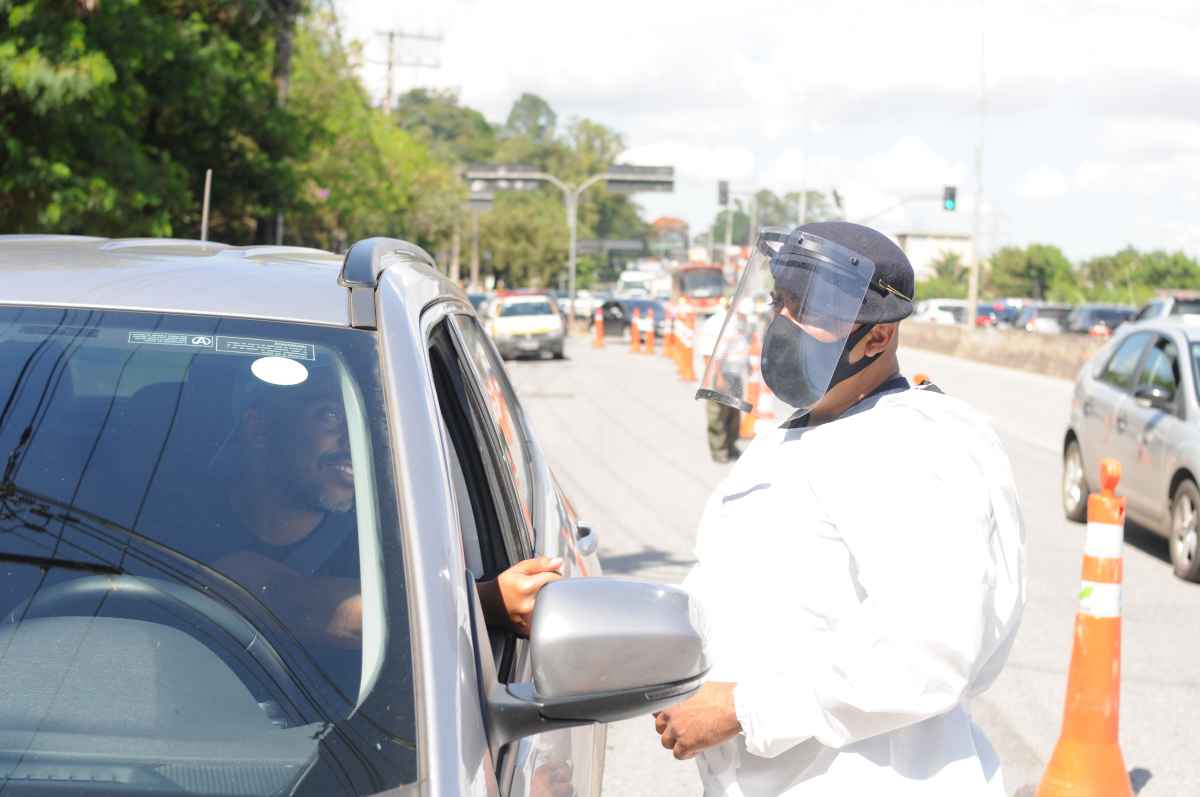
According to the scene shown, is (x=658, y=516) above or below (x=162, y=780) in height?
below

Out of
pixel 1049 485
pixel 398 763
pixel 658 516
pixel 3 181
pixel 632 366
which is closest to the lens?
pixel 398 763

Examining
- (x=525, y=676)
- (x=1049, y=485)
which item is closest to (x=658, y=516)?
(x=1049, y=485)

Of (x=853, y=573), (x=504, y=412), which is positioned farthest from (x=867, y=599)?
(x=504, y=412)

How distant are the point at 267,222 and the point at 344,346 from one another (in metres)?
25.9

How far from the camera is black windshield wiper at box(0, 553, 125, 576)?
7.58ft

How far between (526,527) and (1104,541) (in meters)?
2.38

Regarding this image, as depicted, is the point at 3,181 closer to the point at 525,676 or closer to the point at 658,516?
the point at 658,516

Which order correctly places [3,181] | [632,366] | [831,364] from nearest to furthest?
[831,364] → [3,181] → [632,366]

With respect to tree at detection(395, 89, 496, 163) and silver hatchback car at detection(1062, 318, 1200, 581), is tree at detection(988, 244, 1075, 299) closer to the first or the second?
tree at detection(395, 89, 496, 163)

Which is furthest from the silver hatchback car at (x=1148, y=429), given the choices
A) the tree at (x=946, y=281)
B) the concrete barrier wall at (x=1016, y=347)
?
the tree at (x=946, y=281)

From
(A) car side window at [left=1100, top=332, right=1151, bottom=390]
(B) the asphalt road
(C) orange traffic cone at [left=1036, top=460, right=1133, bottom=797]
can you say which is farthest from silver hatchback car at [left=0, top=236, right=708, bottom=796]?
(A) car side window at [left=1100, top=332, right=1151, bottom=390]

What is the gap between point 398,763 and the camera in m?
2.02

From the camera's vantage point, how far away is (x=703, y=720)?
2521mm

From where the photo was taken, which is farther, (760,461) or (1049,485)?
(1049,485)
